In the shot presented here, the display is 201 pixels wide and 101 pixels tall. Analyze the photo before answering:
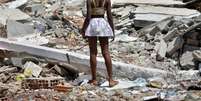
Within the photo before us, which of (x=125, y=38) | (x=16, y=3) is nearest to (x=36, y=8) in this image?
(x=16, y=3)

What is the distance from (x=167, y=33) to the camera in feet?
33.1

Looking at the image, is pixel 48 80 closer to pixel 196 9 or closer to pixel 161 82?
pixel 161 82

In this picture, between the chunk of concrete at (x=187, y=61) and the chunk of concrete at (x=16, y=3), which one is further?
the chunk of concrete at (x=16, y=3)

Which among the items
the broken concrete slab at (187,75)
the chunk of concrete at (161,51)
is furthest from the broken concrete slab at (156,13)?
the broken concrete slab at (187,75)

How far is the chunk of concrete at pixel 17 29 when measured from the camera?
11.7m

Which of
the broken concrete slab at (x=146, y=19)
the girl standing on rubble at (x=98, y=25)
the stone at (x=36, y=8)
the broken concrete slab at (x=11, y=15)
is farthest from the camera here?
the stone at (x=36, y=8)

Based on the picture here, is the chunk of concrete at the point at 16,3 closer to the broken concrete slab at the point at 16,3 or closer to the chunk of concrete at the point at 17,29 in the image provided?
the broken concrete slab at the point at 16,3

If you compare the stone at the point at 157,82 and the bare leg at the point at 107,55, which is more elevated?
the bare leg at the point at 107,55

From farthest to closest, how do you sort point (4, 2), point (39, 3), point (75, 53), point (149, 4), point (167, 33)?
point (4, 2), point (39, 3), point (149, 4), point (167, 33), point (75, 53)

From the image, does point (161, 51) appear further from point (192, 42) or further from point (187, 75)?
point (187, 75)

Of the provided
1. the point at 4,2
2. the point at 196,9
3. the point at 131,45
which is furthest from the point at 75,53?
the point at 4,2

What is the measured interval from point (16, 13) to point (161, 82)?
19.8ft

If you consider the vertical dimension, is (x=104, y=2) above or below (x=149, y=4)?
above

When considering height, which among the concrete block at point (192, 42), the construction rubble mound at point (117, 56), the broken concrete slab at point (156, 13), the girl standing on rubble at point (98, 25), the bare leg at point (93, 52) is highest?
the girl standing on rubble at point (98, 25)
